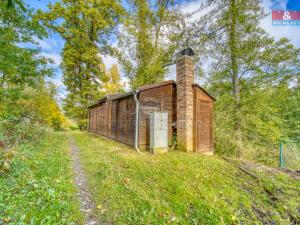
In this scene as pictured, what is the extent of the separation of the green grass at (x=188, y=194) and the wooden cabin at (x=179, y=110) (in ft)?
7.19

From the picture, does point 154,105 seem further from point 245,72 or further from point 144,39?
point 144,39

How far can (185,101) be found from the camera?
6.72 meters

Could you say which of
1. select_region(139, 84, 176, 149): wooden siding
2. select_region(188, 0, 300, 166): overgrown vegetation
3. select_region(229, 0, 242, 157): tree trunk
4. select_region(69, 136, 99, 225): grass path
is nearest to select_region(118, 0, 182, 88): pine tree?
select_region(188, 0, 300, 166): overgrown vegetation

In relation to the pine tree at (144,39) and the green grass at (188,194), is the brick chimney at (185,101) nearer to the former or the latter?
the green grass at (188,194)

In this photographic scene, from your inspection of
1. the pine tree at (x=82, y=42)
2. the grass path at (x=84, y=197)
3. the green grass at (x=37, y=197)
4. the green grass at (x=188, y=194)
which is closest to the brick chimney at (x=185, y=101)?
the green grass at (x=188, y=194)

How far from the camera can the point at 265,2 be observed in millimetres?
8750

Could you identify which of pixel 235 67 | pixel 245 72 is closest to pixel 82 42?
pixel 235 67

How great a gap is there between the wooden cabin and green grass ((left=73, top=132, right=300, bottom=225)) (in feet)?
7.19

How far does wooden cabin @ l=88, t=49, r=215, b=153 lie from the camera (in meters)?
6.78

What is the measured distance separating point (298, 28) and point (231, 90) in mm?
4704

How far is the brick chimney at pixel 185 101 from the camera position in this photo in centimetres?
666

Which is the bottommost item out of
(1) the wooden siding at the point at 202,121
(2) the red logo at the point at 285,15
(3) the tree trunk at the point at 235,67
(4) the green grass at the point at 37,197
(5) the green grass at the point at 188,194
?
(5) the green grass at the point at 188,194

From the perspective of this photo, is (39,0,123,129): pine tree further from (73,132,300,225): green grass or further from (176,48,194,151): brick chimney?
(73,132,300,225): green grass

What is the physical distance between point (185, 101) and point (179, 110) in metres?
0.52
